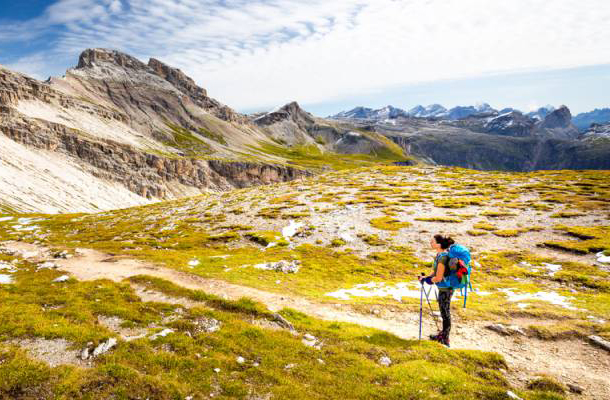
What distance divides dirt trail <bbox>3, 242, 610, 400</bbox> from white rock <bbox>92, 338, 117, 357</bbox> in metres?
7.22

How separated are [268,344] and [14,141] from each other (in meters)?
198

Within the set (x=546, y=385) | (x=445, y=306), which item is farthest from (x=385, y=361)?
(x=546, y=385)

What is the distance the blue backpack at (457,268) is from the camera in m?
14.0

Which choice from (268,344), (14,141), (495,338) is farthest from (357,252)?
(14,141)

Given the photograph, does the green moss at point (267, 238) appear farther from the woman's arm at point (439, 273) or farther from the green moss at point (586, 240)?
the green moss at point (586, 240)

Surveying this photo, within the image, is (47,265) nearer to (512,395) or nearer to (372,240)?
(372,240)

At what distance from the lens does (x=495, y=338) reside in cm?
1562

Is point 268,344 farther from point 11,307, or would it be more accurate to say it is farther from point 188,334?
point 11,307

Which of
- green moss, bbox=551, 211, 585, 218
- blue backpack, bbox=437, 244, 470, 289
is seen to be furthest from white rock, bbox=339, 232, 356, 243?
green moss, bbox=551, 211, 585, 218

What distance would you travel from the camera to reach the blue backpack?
14.0m

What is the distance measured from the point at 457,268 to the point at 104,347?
635 inches

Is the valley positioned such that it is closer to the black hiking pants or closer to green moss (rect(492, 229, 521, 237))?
green moss (rect(492, 229, 521, 237))

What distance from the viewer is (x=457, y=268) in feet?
46.3

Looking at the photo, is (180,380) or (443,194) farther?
(443,194)
